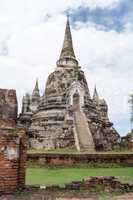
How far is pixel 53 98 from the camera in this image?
3097 cm

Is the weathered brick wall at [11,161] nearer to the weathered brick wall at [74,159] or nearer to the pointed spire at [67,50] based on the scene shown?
the weathered brick wall at [74,159]

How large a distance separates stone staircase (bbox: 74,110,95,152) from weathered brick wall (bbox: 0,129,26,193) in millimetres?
17047

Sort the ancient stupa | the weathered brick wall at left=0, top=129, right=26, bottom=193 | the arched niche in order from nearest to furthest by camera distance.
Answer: the weathered brick wall at left=0, top=129, right=26, bottom=193 → the ancient stupa → the arched niche

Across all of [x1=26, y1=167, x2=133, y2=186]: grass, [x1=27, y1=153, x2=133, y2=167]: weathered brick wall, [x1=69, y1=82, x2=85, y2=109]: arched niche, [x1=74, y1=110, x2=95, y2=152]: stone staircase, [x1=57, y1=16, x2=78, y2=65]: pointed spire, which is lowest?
[x1=26, y1=167, x2=133, y2=186]: grass

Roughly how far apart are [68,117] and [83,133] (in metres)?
2.06

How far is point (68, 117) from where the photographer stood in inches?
1089

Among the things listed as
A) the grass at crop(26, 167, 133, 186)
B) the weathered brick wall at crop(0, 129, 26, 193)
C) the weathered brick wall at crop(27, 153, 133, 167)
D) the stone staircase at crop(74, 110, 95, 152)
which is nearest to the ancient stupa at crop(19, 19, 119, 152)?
A: the stone staircase at crop(74, 110, 95, 152)

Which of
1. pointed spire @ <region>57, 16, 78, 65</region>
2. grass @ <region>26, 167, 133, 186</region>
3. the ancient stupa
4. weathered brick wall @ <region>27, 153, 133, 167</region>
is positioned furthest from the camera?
pointed spire @ <region>57, 16, 78, 65</region>

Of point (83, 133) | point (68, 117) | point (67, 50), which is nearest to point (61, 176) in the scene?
point (83, 133)

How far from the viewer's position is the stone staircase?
24609mm

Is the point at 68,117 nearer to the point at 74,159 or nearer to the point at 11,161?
the point at 74,159

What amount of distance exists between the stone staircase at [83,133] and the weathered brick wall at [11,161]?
17047 millimetres

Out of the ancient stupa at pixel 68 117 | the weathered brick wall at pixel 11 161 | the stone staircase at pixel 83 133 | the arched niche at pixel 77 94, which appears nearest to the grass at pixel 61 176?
the weathered brick wall at pixel 11 161

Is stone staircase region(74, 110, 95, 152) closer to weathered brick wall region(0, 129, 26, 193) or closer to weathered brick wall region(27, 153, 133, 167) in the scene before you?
weathered brick wall region(27, 153, 133, 167)
